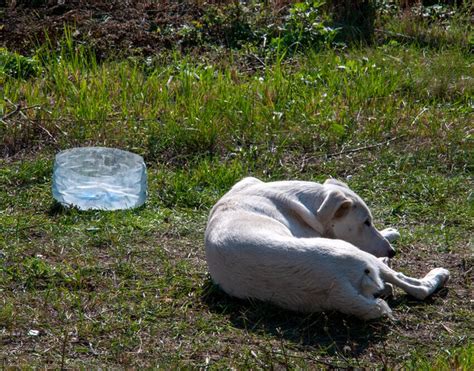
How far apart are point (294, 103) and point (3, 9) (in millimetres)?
3934

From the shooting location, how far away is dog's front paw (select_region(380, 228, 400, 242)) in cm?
669

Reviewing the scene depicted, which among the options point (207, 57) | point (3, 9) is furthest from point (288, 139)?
point (3, 9)

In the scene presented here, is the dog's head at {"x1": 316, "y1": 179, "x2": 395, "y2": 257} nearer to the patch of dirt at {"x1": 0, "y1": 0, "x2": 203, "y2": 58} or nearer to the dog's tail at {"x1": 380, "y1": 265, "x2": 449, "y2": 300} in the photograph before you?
the dog's tail at {"x1": 380, "y1": 265, "x2": 449, "y2": 300}

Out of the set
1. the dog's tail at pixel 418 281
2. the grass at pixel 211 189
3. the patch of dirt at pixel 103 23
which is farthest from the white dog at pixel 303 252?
the patch of dirt at pixel 103 23

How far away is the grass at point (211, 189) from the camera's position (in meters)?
5.36

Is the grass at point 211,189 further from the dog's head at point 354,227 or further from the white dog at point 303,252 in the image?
the dog's head at point 354,227

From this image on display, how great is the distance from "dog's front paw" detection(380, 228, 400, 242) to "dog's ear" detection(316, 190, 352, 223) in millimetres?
534

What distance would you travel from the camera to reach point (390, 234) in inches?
264

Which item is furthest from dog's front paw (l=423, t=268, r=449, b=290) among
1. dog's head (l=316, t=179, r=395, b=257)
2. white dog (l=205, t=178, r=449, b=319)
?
dog's head (l=316, t=179, r=395, b=257)

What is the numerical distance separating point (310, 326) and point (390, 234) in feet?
4.63

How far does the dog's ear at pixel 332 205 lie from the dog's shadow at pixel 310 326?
81 cm

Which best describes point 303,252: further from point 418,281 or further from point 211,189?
point 211,189

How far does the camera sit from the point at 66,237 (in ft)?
22.4

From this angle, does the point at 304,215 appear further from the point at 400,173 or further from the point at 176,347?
the point at 400,173
